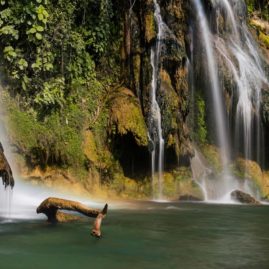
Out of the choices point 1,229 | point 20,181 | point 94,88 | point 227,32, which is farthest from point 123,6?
point 1,229

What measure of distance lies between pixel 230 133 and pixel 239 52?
3.97m

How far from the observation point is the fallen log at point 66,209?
10782 millimetres

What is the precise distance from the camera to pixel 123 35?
75.0 ft

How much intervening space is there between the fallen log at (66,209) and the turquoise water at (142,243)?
0.86 feet

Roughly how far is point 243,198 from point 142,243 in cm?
1060

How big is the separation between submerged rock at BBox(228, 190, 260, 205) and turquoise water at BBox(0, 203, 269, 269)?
533 centimetres

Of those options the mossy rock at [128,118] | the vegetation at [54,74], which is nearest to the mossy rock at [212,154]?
the mossy rock at [128,118]

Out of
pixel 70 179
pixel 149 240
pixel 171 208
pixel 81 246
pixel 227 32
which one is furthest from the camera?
pixel 227 32

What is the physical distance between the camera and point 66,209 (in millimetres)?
11898

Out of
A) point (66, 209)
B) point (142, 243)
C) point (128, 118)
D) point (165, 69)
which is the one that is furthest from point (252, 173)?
point (142, 243)

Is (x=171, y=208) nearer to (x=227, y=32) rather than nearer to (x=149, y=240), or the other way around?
(x=149, y=240)

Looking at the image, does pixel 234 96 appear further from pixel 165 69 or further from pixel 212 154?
pixel 165 69

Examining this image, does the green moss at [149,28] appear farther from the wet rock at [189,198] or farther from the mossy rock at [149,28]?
the wet rock at [189,198]

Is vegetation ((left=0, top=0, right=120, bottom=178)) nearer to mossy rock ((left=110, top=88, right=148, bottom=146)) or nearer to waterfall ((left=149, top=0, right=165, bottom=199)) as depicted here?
mossy rock ((left=110, top=88, right=148, bottom=146))
